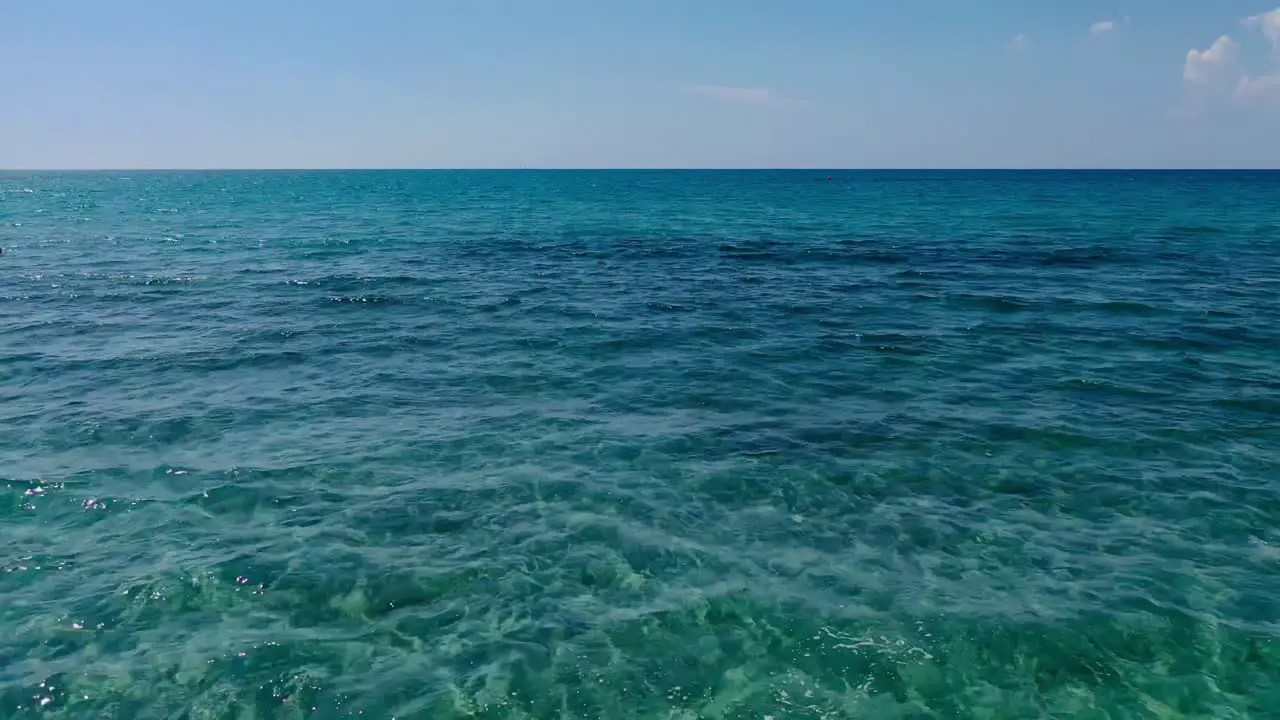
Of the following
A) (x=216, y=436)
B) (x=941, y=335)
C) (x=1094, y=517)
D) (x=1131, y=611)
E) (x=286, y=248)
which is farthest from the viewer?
(x=286, y=248)

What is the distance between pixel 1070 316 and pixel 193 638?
3361 cm

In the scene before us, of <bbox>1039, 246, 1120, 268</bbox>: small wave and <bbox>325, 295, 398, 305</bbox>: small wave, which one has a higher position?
<bbox>1039, 246, 1120, 268</bbox>: small wave

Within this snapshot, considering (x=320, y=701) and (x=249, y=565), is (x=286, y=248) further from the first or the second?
(x=320, y=701)

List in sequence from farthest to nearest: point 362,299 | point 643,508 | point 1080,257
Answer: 1. point 1080,257
2. point 362,299
3. point 643,508

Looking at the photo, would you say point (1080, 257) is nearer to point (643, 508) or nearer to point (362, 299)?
point (362, 299)

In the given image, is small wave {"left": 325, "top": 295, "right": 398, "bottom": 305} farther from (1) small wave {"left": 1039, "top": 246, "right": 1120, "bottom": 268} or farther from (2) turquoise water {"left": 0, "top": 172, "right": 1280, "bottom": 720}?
(1) small wave {"left": 1039, "top": 246, "right": 1120, "bottom": 268}

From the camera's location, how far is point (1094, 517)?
50.7 feet

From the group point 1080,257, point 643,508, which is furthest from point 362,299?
point 1080,257

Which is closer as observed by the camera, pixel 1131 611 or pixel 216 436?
pixel 1131 611

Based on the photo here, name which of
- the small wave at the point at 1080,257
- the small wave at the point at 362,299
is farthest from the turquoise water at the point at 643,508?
the small wave at the point at 1080,257

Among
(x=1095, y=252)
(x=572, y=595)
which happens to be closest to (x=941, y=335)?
(x=572, y=595)

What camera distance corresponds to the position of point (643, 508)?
52.1 feet

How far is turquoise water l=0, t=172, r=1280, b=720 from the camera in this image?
11031 millimetres

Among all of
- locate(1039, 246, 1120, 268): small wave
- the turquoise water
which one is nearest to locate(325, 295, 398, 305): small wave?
the turquoise water
